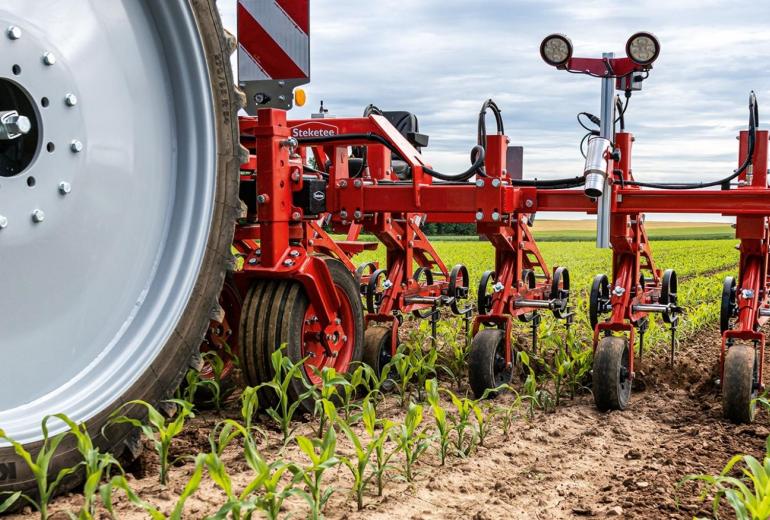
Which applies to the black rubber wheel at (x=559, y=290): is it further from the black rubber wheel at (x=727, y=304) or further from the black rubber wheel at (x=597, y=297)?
the black rubber wheel at (x=727, y=304)

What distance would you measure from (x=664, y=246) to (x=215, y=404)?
2061 centimetres

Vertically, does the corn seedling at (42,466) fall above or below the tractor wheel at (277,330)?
below

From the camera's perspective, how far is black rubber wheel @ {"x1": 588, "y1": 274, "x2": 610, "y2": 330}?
529 cm

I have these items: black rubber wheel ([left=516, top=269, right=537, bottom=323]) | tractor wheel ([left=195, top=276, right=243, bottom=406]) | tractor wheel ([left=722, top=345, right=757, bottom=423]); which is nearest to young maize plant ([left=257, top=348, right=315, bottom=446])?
tractor wheel ([left=195, top=276, right=243, bottom=406])

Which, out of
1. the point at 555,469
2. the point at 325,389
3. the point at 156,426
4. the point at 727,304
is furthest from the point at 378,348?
the point at 156,426

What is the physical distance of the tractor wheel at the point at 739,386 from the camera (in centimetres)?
428

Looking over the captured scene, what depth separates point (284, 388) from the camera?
11.8 feet

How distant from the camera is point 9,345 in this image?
2.34 m

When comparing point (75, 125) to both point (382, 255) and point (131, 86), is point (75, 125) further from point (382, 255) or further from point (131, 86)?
point (382, 255)

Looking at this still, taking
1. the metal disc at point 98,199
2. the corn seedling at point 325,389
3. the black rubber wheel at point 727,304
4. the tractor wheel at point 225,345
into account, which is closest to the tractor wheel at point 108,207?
the metal disc at point 98,199

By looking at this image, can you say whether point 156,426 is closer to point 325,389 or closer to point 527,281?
point 325,389

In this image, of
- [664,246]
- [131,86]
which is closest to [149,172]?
[131,86]

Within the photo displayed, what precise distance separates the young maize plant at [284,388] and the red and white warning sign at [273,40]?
1527 mm

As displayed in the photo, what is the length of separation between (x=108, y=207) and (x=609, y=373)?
9.62 feet
